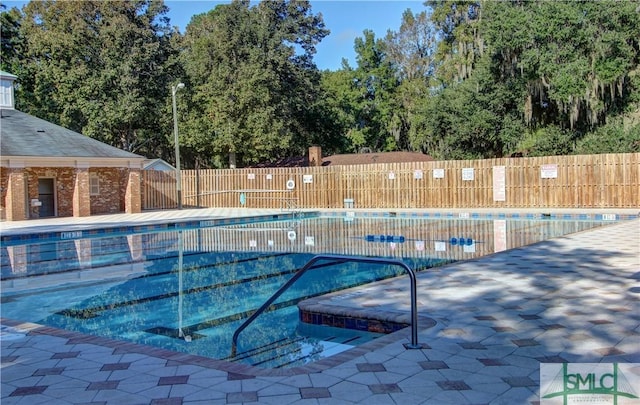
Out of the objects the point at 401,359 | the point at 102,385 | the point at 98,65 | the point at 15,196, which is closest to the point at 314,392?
the point at 401,359

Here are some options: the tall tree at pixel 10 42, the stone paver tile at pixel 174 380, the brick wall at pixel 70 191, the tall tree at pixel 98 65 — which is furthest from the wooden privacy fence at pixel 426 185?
the stone paver tile at pixel 174 380

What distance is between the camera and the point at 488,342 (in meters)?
4.34

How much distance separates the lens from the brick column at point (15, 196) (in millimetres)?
19062

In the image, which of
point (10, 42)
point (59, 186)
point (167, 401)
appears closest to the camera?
point (167, 401)

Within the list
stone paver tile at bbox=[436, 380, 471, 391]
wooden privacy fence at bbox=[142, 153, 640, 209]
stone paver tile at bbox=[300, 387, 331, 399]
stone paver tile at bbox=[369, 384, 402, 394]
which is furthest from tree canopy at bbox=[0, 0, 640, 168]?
stone paver tile at bbox=[300, 387, 331, 399]

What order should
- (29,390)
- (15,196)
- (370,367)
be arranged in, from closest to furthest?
(29,390) < (370,367) < (15,196)

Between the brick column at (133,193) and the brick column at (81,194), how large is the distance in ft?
5.60

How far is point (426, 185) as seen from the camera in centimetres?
2205

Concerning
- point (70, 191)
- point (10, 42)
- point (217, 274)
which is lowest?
point (217, 274)

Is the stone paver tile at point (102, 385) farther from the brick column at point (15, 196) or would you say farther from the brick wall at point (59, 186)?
the brick wall at point (59, 186)

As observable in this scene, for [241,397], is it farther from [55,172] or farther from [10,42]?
[10,42]

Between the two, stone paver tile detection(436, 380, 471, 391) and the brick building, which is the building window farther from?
stone paver tile detection(436, 380, 471, 391)

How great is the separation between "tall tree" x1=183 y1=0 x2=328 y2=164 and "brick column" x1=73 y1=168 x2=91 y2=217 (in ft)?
32.1

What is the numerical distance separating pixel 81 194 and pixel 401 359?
1944cm
